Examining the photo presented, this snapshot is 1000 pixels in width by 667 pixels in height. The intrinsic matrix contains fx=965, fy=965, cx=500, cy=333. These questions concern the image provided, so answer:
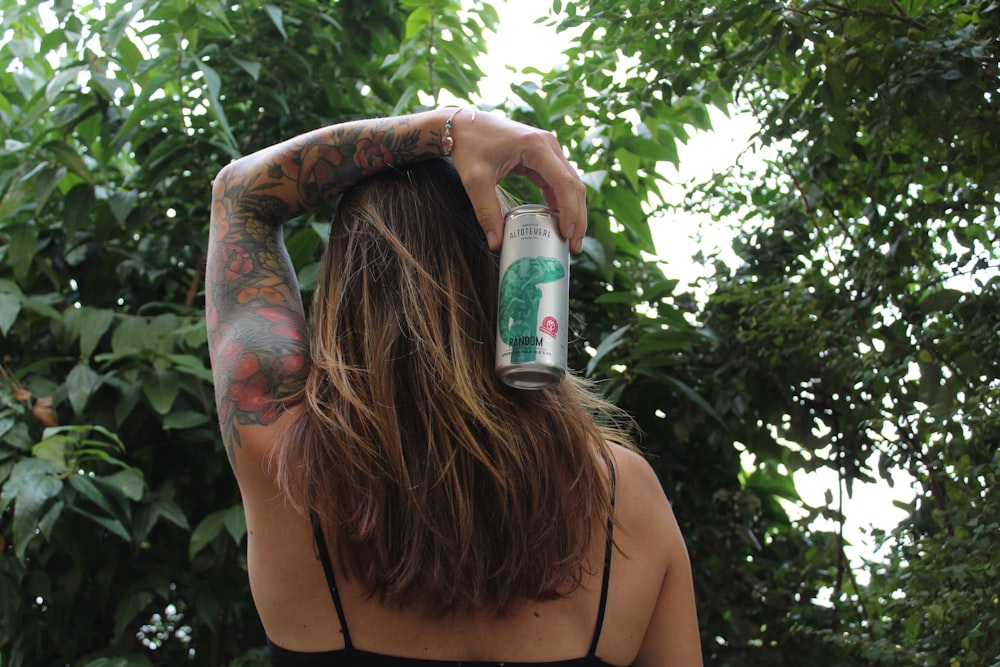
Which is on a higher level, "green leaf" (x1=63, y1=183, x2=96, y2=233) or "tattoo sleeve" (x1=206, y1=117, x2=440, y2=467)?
"green leaf" (x1=63, y1=183, x2=96, y2=233)

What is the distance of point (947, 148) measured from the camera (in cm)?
172

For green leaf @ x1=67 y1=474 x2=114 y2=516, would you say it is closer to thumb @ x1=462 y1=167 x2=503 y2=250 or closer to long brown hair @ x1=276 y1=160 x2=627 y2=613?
long brown hair @ x1=276 y1=160 x2=627 y2=613

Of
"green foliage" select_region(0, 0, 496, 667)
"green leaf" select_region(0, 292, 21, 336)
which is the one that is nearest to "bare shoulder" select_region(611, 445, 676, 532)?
"green foliage" select_region(0, 0, 496, 667)

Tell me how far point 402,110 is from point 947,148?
4.02 feet

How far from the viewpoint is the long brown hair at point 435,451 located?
3.97 ft

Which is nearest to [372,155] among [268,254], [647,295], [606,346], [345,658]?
[268,254]

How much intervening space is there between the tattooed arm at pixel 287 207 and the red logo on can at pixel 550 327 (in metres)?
0.12

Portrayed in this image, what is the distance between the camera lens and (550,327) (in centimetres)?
Answer: 116

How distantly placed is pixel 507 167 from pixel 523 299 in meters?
0.21

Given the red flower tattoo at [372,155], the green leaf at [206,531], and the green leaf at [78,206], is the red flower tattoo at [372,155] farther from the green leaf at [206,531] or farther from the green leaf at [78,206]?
the green leaf at [78,206]

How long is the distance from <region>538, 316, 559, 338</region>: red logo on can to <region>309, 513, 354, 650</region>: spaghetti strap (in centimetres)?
38

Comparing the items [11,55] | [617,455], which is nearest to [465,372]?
[617,455]

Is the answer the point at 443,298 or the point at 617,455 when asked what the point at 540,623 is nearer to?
the point at 617,455

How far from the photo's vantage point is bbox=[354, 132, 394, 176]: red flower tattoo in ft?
4.50
